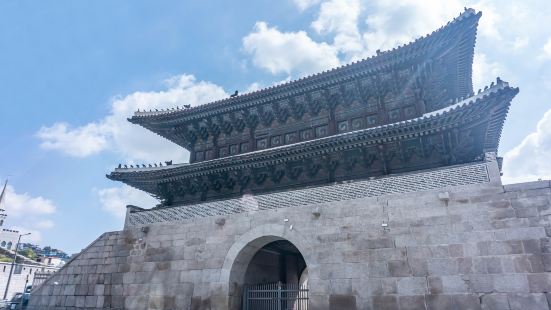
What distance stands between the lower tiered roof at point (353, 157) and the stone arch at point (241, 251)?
241 cm

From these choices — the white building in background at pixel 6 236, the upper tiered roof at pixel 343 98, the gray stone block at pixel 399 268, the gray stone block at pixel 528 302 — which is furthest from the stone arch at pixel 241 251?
the white building in background at pixel 6 236

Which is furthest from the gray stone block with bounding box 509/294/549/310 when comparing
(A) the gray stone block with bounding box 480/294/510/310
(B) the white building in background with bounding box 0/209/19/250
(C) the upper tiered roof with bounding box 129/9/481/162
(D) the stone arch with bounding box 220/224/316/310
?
(B) the white building in background with bounding box 0/209/19/250

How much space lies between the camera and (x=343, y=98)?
1535 cm

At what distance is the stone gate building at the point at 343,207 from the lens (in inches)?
386

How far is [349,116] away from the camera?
50.6ft

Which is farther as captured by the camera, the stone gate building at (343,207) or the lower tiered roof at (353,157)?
the lower tiered roof at (353,157)

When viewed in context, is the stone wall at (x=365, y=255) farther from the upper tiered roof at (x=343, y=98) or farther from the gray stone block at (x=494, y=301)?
the upper tiered roof at (x=343, y=98)

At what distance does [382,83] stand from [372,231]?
21.9 feet

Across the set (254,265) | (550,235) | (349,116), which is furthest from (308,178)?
(550,235)

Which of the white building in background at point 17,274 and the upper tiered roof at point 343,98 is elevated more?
the upper tiered roof at point 343,98

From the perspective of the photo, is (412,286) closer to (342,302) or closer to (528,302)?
(342,302)

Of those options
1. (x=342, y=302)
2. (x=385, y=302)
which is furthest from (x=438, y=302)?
(x=342, y=302)

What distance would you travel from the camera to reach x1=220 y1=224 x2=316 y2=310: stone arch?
12523 millimetres

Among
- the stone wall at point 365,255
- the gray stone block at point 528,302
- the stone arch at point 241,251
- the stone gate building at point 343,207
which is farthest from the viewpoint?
the stone arch at point 241,251
